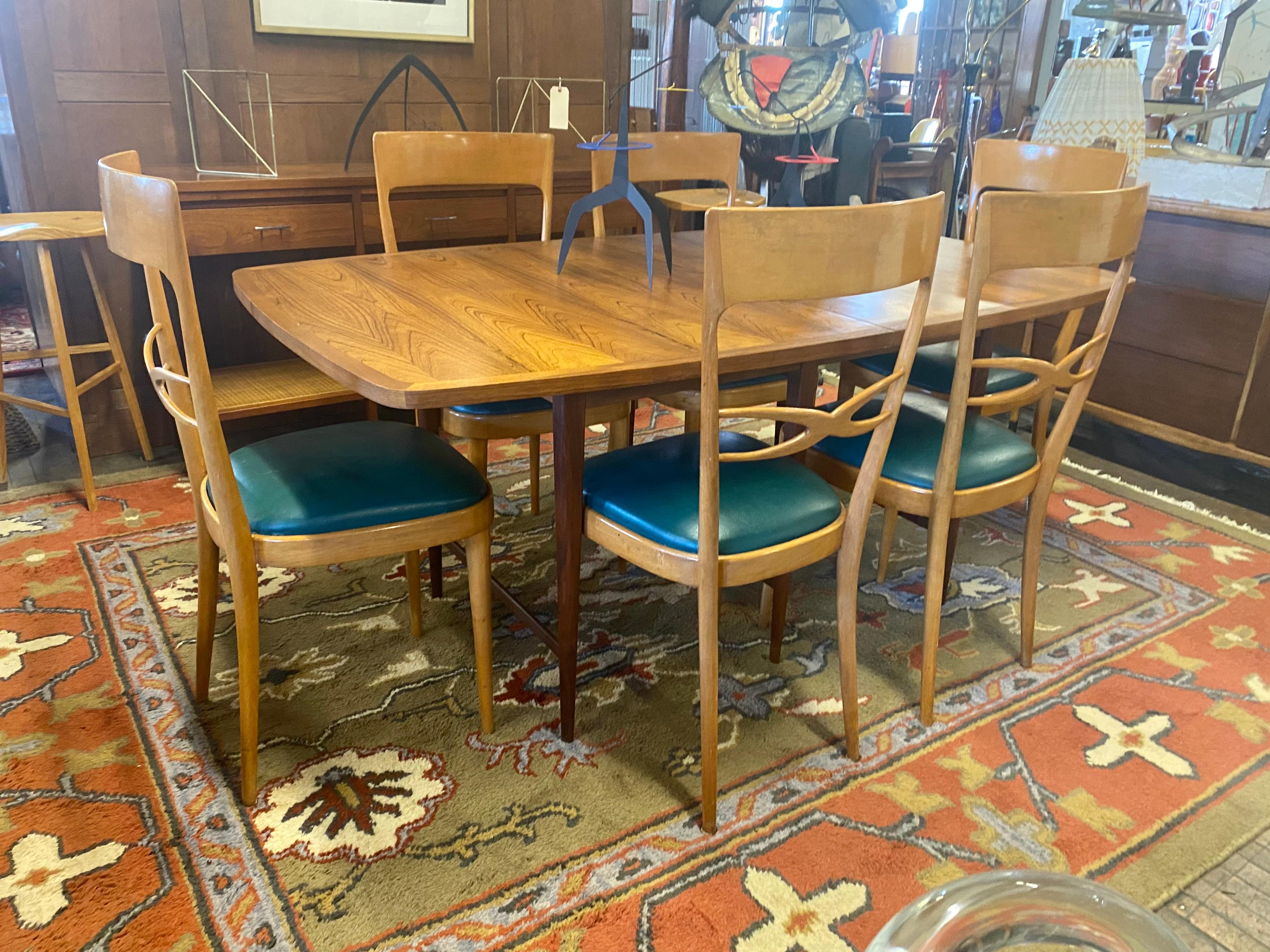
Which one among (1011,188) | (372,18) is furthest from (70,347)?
(1011,188)

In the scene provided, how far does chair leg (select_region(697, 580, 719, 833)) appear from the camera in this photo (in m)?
1.37

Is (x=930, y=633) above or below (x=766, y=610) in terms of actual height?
above

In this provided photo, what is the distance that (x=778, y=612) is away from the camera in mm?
Result: 1837

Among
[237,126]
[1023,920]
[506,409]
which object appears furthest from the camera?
[237,126]

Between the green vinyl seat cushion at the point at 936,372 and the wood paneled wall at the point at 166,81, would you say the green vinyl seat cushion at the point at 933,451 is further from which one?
the wood paneled wall at the point at 166,81

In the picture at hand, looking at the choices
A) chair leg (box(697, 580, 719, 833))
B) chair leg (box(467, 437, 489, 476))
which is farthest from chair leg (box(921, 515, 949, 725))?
chair leg (box(467, 437, 489, 476))

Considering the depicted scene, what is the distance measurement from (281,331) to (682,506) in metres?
0.68

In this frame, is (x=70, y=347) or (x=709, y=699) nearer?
(x=709, y=699)

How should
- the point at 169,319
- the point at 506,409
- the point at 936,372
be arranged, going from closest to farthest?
1. the point at 169,319
2. the point at 506,409
3. the point at 936,372

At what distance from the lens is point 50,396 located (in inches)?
128

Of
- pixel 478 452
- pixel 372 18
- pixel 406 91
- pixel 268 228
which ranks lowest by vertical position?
pixel 478 452

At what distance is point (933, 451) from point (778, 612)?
44 centimetres

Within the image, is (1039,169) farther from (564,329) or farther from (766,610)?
(564,329)

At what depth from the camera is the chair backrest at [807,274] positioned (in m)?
1.14
